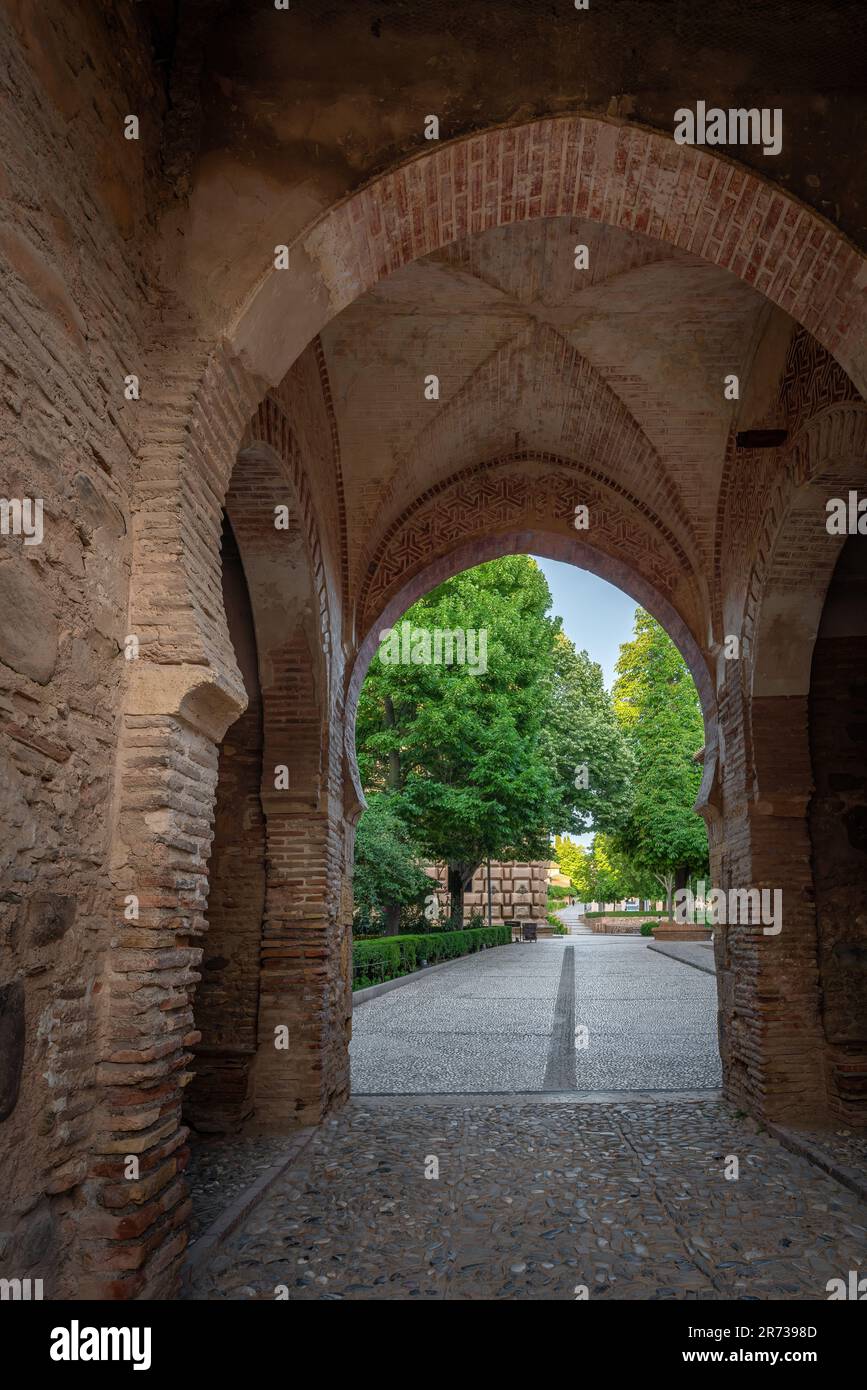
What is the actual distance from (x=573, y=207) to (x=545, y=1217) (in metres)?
5.24

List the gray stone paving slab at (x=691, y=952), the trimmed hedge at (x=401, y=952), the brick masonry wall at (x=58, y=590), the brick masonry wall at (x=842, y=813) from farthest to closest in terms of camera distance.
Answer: the gray stone paving slab at (x=691, y=952) < the trimmed hedge at (x=401, y=952) < the brick masonry wall at (x=842, y=813) < the brick masonry wall at (x=58, y=590)

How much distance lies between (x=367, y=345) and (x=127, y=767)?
5.20m

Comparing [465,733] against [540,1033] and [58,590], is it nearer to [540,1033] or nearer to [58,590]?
[540,1033]

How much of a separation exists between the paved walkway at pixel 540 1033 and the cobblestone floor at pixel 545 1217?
1658 mm

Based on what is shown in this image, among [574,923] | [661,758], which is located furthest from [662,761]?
[574,923]

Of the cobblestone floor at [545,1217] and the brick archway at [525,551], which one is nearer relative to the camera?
the cobblestone floor at [545,1217]

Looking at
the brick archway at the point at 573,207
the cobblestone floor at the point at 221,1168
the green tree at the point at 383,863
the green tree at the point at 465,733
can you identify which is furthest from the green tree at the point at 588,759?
the brick archway at the point at 573,207

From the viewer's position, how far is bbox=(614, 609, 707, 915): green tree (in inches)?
945

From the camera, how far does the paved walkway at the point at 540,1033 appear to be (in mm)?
8680

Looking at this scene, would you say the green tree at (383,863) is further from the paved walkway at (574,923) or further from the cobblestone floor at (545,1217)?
the paved walkway at (574,923)

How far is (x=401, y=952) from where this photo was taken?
1770cm

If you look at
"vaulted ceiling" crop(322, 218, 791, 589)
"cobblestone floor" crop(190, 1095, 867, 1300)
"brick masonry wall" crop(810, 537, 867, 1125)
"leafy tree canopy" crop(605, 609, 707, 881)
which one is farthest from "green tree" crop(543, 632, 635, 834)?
"cobblestone floor" crop(190, 1095, 867, 1300)

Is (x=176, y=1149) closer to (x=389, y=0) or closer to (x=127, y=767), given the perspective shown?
(x=127, y=767)

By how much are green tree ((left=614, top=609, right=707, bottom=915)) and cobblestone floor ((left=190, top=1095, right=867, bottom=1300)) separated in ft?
57.5
